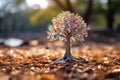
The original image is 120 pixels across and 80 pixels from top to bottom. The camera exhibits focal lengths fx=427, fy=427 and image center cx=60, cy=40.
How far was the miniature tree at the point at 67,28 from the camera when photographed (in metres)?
9.66

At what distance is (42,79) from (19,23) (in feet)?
197

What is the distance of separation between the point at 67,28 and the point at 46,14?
3390 cm

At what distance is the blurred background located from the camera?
121ft

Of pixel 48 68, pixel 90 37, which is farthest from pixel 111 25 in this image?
pixel 48 68

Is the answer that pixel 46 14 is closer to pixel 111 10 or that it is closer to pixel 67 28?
pixel 111 10

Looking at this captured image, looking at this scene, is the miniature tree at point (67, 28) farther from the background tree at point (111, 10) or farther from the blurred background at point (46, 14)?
the background tree at point (111, 10)

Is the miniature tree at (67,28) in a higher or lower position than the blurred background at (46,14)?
lower

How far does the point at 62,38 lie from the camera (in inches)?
391

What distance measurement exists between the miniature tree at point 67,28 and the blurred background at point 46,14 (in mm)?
20913

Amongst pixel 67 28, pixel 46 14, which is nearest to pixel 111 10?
pixel 46 14

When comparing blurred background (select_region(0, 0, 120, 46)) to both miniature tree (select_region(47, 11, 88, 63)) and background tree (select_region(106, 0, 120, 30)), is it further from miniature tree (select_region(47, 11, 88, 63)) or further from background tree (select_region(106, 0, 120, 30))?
miniature tree (select_region(47, 11, 88, 63))

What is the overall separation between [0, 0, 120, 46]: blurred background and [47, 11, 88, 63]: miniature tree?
68.6 feet

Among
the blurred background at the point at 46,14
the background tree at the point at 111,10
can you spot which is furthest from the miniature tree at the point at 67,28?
the background tree at the point at 111,10

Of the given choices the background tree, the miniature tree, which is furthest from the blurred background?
the miniature tree
